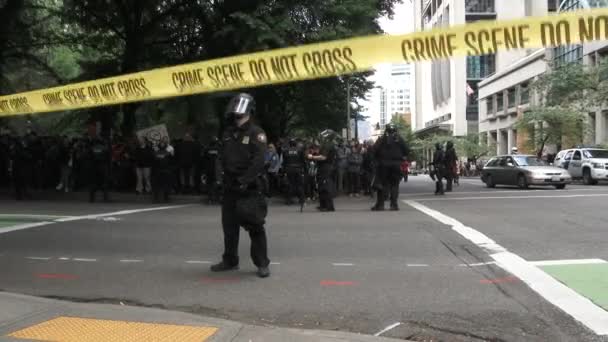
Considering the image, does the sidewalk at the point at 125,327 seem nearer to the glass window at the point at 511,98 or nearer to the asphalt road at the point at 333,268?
the asphalt road at the point at 333,268

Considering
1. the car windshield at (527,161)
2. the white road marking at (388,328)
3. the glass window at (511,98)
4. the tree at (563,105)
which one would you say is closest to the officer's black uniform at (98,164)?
the white road marking at (388,328)

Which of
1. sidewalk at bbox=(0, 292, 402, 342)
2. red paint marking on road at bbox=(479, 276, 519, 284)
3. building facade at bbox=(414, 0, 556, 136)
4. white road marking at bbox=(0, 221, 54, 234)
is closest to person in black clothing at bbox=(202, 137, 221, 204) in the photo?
white road marking at bbox=(0, 221, 54, 234)

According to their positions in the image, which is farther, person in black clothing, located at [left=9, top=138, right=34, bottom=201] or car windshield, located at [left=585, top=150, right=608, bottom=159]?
car windshield, located at [left=585, top=150, right=608, bottom=159]

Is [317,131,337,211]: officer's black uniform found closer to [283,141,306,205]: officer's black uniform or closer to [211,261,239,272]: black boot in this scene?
[283,141,306,205]: officer's black uniform

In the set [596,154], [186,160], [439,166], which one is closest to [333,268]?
[186,160]

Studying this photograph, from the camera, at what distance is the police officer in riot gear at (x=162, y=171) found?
16.4m

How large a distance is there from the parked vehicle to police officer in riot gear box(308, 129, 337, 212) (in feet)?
54.2

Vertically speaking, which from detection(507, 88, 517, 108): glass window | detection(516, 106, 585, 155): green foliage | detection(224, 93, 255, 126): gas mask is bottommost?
detection(224, 93, 255, 126): gas mask

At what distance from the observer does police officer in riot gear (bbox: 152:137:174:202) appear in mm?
16375

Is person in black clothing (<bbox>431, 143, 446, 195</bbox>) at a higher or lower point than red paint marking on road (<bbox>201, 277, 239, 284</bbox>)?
higher

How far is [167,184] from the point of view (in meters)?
16.7

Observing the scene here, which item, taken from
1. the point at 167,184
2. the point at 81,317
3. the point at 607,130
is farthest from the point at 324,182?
the point at 607,130

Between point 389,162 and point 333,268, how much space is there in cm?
628

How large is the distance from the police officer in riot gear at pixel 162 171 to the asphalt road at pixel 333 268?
3.67 meters
